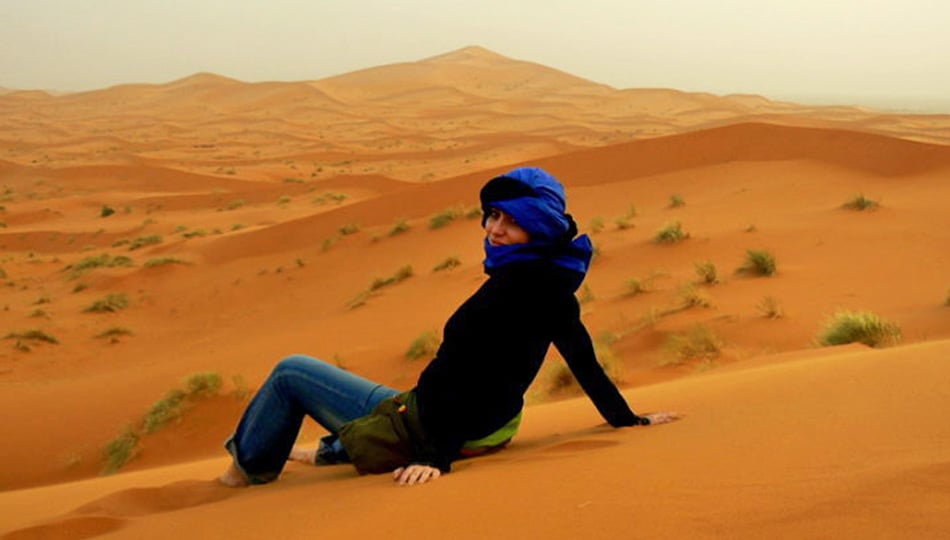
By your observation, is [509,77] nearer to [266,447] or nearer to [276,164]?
[276,164]

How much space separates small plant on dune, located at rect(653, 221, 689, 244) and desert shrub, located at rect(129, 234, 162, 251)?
54.0ft

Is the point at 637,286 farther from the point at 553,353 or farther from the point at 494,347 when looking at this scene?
the point at 494,347

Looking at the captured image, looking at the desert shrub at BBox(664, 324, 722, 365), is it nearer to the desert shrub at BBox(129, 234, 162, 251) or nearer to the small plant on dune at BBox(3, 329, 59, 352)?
the small plant on dune at BBox(3, 329, 59, 352)

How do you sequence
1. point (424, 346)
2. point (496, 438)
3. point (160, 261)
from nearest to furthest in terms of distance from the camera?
point (496, 438) < point (424, 346) < point (160, 261)

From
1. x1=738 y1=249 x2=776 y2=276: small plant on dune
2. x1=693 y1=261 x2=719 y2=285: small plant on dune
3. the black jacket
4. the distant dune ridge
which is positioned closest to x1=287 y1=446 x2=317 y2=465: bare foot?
the distant dune ridge

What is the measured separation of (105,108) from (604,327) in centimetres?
9914

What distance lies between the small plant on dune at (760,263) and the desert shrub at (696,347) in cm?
280

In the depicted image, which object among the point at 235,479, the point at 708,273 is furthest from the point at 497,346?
the point at 708,273

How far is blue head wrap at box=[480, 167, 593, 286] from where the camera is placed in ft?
9.60

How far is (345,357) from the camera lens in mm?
9719

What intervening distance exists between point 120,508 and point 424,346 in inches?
235

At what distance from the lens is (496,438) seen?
3.25 m

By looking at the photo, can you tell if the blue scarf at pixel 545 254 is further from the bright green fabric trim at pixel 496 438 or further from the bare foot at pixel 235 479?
the bare foot at pixel 235 479

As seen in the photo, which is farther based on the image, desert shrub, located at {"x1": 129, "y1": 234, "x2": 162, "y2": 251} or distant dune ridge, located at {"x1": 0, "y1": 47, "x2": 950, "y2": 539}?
desert shrub, located at {"x1": 129, "y1": 234, "x2": 162, "y2": 251}
